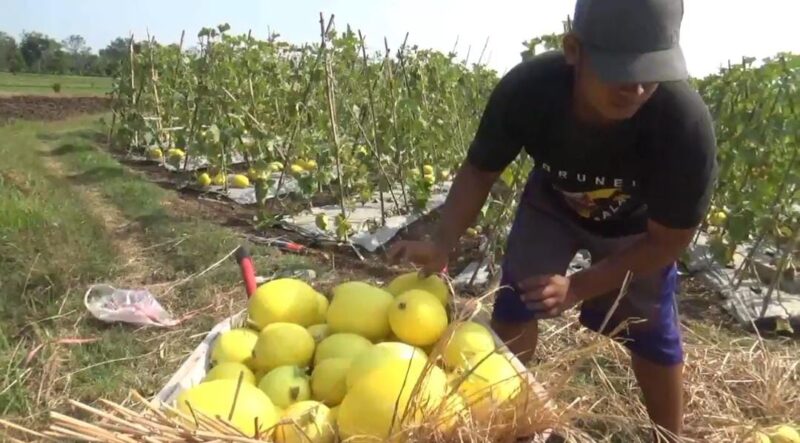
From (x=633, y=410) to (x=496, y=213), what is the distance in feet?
6.72

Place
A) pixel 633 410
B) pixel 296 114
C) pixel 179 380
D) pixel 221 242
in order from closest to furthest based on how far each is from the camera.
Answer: pixel 179 380, pixel 633 410, pixel 221 242, pixel 296 114

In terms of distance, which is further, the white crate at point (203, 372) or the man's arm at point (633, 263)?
the man's arm at point (633, 263)

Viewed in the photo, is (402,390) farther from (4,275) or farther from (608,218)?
(4,275)

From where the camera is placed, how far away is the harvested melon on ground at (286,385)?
164 centimetres

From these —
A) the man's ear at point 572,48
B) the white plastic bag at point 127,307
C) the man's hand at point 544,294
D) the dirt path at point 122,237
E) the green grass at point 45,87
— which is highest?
the man's ear at point 572,48

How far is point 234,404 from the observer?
140 cm

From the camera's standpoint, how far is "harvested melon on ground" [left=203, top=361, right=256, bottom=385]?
1698 millimetres

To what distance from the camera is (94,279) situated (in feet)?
15.4

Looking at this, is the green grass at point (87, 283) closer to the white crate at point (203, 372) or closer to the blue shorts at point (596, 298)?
the white crate at point (203, 372)

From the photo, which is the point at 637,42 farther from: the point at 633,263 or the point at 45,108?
the point at 45,108

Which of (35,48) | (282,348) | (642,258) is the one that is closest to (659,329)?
(642,258)

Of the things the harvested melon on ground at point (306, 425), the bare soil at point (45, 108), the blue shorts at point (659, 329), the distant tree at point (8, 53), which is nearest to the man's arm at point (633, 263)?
the blue shorts at point (659, 329)

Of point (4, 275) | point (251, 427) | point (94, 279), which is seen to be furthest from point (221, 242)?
point (251, 427)

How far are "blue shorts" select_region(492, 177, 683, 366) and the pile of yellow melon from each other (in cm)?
55
